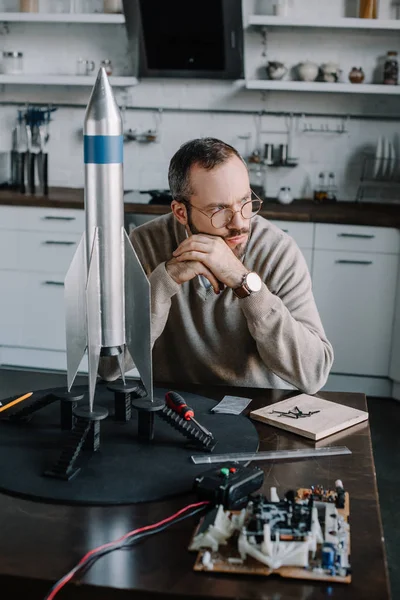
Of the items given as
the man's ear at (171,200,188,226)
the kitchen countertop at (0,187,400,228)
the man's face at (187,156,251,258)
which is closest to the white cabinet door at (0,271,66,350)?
the kitchen countertop at (0,187,400,228)

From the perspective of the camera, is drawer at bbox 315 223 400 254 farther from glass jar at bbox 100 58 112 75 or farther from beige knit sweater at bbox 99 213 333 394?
beige knit sweater at bbox 99 213 333 394

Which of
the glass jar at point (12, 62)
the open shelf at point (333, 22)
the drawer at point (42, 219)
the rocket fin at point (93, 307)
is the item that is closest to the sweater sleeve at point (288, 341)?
the rocket fin at point (93, 307)

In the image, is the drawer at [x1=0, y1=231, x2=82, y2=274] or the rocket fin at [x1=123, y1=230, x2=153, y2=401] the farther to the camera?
the drawer at [x1=0, y1=231, x2=82, y2=274]

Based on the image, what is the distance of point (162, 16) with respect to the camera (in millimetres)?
4414

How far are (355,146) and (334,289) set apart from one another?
3.29 feet

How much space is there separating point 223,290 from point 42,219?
7.56 feet

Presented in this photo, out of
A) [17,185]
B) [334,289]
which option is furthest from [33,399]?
[17,185]

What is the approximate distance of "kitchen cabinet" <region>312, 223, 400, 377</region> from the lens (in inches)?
158

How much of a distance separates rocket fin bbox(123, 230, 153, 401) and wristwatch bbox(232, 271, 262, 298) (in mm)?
390

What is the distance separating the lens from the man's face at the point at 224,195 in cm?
197

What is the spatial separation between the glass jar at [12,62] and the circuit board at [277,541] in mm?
4021

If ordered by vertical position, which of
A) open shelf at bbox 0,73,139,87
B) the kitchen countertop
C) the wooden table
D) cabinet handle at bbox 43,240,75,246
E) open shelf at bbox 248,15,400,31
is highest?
open shelf at bbox 248,15,400,31

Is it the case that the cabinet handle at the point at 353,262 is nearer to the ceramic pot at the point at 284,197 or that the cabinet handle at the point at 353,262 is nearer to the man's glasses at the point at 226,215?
the ceramic pot at the point at 284,197

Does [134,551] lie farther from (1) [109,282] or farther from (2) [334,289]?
(2) [334,289]
